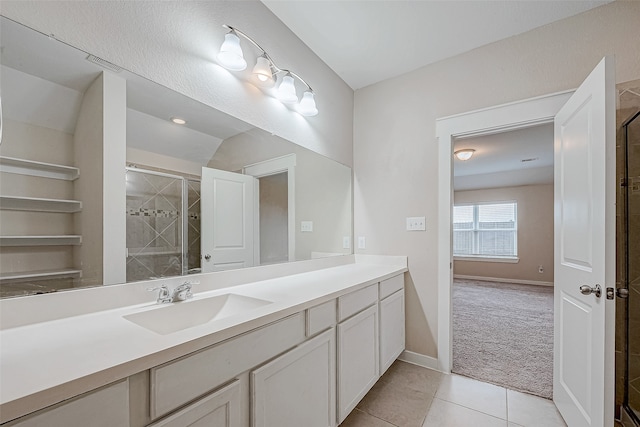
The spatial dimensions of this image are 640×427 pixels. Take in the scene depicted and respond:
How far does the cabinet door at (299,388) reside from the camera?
999 mm

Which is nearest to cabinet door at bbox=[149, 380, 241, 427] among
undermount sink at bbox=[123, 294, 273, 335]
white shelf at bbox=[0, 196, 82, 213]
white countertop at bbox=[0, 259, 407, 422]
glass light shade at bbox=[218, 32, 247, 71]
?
white countertop at bbox=[0, 259, 407, 422]

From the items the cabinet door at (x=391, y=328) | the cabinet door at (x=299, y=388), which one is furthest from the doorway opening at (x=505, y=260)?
the cabinet door at (x=299, y=388)

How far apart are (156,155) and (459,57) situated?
7.59 feet

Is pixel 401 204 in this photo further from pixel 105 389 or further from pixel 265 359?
pixel 105 389

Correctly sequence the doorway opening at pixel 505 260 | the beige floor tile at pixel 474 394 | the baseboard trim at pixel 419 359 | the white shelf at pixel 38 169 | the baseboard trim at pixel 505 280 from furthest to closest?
the baseboard trim at pixel 505 280 < the doorway opening at pixel 505 260 < the baseboard trim at pixel 419 359 < the beige floor tile at pixel 474 394 < the white shelf at pixel 38 169

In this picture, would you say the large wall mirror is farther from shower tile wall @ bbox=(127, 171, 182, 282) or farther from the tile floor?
the tile floor

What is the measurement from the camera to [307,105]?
2.02 metres

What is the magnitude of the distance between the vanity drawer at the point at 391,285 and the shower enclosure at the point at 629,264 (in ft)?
4.16

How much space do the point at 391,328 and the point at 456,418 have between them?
622mm

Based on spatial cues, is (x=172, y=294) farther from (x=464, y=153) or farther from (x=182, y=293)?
(x=464, y=153)

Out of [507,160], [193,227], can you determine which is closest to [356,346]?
[193,227]

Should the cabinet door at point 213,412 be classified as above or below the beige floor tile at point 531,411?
above

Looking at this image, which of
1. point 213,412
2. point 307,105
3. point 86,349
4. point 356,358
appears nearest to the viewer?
point 86,349

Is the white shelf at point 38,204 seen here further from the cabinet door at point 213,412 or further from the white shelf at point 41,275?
the cabinet door at point 213,412
